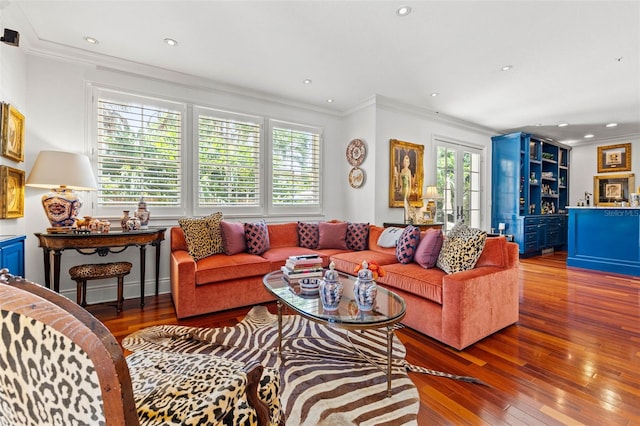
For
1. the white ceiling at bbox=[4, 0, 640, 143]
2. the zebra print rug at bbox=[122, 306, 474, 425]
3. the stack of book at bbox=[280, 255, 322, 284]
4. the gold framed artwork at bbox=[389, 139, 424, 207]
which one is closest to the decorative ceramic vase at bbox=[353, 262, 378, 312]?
the zebra print rug at bbox=[122, 306, 474, 425]

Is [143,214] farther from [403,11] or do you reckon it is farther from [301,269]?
[403,11]

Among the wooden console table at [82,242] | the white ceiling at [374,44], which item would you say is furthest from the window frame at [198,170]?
the wooden console table at [82,242]

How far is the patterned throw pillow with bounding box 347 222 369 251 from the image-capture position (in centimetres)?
400

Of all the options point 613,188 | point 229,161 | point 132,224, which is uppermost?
point 229,161

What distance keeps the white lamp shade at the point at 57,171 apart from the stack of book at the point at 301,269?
6.88 feet

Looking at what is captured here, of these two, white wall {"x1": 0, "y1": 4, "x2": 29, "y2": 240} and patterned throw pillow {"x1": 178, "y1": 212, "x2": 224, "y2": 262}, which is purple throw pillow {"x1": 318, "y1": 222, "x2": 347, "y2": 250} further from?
white wall {"x1": 0, "y1": 4, "x2": 29, "y2": 240}

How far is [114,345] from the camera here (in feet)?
1.68

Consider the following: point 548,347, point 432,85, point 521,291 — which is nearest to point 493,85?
point 432,85

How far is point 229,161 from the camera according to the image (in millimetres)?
4066

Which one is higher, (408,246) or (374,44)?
(374,44)

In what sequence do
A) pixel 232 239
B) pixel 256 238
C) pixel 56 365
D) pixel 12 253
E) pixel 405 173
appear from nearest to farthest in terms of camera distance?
pixel 56 365, pixel 12 253, pixel 232 239, pixel 256 238, pixel 405 173

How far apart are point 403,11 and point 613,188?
24.9 ft

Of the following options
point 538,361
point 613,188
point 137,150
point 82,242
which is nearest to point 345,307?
point 538,361

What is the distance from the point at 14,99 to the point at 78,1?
112 centimetres
